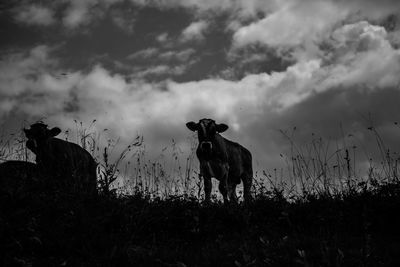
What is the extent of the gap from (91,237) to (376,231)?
3896mm

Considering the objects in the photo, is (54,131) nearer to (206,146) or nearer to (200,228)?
(206,146)

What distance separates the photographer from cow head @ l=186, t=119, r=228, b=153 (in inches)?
443

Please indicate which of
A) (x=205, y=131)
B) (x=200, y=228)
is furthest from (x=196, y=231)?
(x=205, y=131)

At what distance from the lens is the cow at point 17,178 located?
4.41 m

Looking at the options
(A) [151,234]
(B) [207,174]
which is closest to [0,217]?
(A) [151,234]

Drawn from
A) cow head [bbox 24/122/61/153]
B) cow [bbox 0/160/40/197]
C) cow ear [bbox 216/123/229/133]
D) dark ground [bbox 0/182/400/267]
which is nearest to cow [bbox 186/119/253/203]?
cow ear [bbox 216/123/229/133]

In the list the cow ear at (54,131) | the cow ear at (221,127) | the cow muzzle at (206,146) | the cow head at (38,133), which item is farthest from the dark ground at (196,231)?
the cow ear at (54,131)

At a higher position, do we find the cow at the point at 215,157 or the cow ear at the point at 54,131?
the cow ear at the point at 54,131

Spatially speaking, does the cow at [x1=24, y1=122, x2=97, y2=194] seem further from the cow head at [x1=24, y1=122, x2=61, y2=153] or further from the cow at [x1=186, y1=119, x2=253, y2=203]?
the cow at [x1=186, y1=119, x2=253, y2=203]

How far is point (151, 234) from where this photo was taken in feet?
18.6

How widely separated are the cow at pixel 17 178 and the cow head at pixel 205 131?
4270mm

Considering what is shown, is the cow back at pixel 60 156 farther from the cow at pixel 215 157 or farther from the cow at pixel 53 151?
the cow at pixel 215 157

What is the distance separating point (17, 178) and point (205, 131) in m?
5.83

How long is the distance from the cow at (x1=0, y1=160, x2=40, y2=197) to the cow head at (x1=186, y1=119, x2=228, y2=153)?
4270mm
